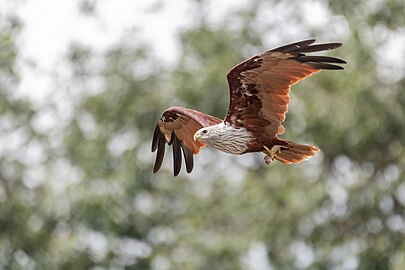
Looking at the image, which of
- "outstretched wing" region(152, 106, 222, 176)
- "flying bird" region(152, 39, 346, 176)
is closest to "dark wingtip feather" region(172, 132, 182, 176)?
"outstretched wing" region(152, 106, 222, 176)

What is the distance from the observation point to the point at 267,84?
18.9ft

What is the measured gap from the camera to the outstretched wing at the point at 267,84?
568 cm

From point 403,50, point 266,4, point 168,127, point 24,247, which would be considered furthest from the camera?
point 266,4

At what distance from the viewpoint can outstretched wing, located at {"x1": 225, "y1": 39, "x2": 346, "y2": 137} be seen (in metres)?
5.68

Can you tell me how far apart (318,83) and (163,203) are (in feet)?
12.2

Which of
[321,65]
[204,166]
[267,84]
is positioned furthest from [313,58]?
[204,166]

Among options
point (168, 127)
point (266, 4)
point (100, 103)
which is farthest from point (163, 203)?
point (168, 127)

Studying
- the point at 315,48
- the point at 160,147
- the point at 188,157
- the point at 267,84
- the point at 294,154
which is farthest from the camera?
the point at 160,147

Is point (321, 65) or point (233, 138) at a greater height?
point (321, 65)

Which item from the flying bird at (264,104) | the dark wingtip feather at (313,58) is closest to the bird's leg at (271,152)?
the flying bird at (264,104)

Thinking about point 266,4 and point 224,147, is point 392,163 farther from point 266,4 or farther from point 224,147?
point 224,147

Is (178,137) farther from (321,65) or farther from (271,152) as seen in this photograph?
(321,65)

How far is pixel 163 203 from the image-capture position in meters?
18.4

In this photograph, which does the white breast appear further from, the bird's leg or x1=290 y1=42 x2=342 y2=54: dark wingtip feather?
x1=290 y1=42 x2=342 y2=54: dark wingtip feather
